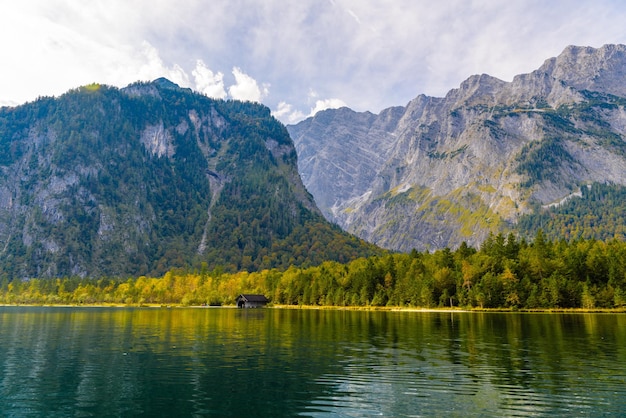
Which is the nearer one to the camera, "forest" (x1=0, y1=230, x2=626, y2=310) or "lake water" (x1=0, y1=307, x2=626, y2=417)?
"lake water" (x1=0, y1=307, x2=626, y2=417)

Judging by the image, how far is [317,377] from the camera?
39.8 metres

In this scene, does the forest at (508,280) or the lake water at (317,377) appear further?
the forest at (508,280)

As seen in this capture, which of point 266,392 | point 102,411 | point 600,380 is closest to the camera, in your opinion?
point 102,411

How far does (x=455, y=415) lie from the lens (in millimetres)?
27344

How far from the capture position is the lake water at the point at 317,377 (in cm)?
2955

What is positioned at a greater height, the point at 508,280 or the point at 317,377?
the point at 508,280

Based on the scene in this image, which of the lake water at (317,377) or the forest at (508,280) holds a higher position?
the forest at (508,280)

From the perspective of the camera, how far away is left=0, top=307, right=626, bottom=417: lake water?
29547 millimetres

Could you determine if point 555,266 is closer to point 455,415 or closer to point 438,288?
point 438,288

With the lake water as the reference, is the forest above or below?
above

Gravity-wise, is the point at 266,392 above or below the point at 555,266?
below

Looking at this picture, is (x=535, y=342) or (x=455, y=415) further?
(x=535, y=342)

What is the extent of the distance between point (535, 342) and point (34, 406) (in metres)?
59.0

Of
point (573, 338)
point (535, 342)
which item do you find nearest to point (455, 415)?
point (535, 342)
